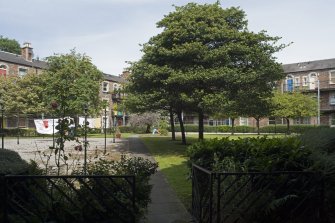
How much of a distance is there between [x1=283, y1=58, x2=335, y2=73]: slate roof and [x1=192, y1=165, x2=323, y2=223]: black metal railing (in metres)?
54.7

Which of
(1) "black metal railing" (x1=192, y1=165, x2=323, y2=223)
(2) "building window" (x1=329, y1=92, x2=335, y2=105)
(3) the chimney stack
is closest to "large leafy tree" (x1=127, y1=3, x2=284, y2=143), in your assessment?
(1) "black metal railing" (x1=192, y1=165, x2=323, y2=223)

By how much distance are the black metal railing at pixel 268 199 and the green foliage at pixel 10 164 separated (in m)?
2.49

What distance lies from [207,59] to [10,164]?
1368 centimetres

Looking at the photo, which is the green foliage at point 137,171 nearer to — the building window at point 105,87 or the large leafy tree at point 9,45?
the building window at point 105,87

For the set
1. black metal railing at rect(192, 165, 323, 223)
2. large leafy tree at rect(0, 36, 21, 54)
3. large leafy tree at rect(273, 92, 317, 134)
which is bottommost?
black metal railing at rect(192, 165, 323, 223)

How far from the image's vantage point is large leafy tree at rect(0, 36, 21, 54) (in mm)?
67125

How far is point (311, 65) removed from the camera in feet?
191

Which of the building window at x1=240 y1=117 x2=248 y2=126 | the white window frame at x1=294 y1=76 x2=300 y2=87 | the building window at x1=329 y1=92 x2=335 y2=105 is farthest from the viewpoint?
the building window at x1=240 y1=117 x2=248 y2=126

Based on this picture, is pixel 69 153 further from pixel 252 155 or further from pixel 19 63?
pixel 19 63

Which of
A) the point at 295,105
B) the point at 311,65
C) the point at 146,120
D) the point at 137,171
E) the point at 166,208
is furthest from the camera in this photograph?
the point at 311,65

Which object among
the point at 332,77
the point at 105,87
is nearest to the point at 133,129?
the point at 105,87

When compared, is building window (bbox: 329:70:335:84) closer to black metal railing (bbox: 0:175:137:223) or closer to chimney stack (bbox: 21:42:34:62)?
chimney stack (bbox: 21:42:34:62)

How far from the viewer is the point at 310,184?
5.15 meters

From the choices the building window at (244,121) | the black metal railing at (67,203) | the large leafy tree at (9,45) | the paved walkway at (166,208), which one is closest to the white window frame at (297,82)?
the building window at (244,121)
